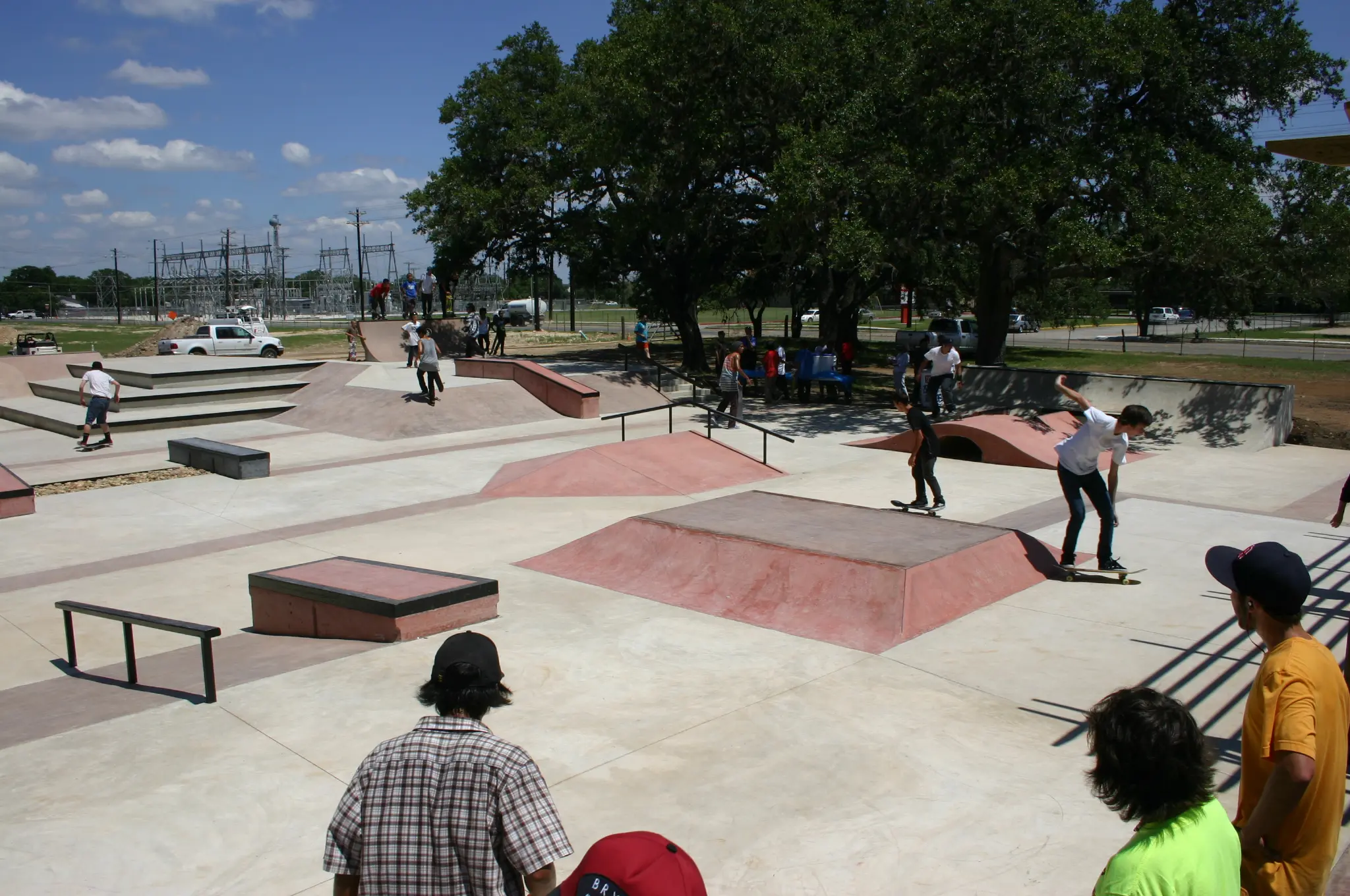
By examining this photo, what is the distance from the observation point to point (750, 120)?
920 inches

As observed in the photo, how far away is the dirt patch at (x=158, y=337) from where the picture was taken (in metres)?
35.5

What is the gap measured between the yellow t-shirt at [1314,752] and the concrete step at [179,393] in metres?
23.2

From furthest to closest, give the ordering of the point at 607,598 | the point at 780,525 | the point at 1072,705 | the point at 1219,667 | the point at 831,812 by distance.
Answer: the point at 780,525 < the point at 607,598 < the point at 1219,667 < the point at 1072,705 < the point at 831,812

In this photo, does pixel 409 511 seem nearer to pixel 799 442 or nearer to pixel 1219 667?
pixel 799 442

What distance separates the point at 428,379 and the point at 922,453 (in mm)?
12753

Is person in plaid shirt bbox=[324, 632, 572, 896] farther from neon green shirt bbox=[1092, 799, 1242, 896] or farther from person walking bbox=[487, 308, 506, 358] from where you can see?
person walking bbox=[487, 308, 506, 358]

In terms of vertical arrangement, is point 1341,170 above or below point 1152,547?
above

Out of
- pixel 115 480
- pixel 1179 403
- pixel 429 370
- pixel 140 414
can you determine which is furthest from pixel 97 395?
pixel 1179 403

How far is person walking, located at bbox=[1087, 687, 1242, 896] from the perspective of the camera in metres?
2.22

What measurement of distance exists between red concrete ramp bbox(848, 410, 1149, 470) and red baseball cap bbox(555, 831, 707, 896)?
12.8 meters

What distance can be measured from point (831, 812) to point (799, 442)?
13.4m

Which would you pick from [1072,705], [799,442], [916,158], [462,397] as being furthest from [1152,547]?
[462,397]

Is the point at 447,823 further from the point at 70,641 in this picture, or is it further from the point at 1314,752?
the point at 70,641

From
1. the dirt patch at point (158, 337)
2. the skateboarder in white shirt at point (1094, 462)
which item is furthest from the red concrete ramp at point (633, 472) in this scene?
the dirt patch at point (158, 337)
